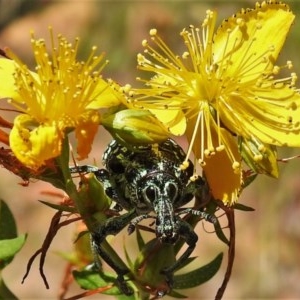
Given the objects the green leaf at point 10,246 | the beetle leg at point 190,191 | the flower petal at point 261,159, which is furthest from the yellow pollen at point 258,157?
the green leaf at point 10,246

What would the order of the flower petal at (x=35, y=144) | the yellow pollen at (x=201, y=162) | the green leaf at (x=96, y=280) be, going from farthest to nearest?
the green leaf at (x=96, y=280), the yellow pollen at (x=201, y=162), the flower petal at (x=35, y=144)

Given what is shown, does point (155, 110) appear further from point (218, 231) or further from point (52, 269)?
point (52, 269)

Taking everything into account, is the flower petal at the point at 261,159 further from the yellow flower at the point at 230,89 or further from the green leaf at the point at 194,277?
the green leaf at the point at 194,277

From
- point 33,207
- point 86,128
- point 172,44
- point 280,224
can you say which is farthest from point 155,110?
point 172,44

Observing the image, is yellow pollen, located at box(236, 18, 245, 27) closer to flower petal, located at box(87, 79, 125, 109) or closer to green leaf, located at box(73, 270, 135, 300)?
flower petal, located at box(87, 79, 125, 109)

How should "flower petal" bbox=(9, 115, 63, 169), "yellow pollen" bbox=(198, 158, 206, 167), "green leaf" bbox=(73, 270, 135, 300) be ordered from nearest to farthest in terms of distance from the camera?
"flower petal" bbox=(9, 115, 63, 169)
"yellow pollen" bbox=(198, 158, 206, 167)
"green leaf" bbox=(73, 270, 135, 300)

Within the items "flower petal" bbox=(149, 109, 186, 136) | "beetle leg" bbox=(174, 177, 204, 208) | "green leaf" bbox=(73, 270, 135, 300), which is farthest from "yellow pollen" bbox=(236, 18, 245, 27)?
"green leaf" bbox=(73, 270, 135, 300)
